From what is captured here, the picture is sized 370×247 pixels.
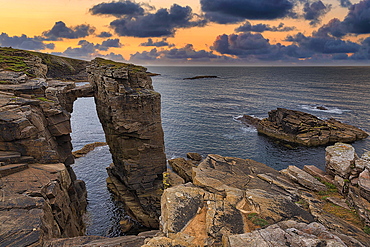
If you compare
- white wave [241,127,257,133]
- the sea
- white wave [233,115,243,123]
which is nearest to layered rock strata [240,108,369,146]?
white wave [241,127,257,133]

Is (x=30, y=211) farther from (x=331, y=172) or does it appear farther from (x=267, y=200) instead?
(x=331, y=172)

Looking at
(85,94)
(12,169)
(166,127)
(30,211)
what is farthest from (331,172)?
(166,127)

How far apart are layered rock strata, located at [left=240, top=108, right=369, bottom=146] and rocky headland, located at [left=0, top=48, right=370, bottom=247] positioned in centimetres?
4290

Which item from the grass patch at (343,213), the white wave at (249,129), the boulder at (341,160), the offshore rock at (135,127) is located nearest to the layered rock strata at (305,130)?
the white wave at (249,129)

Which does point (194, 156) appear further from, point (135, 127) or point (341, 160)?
point (341, 160)

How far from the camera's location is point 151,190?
1458 inches

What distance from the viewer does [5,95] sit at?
2414 cm

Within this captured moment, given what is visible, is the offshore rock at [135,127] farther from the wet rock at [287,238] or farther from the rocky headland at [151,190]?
the wet rock at [287,238]

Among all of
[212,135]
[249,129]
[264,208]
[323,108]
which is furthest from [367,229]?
[323,108]

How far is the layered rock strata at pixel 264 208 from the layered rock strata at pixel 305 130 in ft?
146

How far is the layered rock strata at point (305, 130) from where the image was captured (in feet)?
203

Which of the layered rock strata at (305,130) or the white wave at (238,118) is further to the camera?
the white wave at (238,118)

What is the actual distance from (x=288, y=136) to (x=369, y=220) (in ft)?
171

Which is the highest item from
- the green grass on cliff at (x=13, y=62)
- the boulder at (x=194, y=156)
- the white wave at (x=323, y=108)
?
the green grass on cliff at (x=13, y=62)
